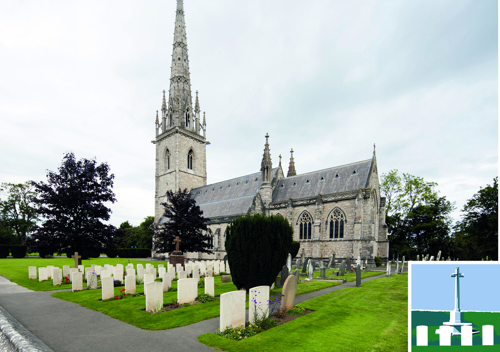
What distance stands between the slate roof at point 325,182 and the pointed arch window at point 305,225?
7.95 feet

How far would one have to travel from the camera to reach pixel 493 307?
251cm

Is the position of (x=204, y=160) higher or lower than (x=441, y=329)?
higher

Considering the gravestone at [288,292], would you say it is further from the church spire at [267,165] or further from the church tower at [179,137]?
the church tower at [179,137]

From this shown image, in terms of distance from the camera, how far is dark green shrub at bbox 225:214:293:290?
9602 millimetres

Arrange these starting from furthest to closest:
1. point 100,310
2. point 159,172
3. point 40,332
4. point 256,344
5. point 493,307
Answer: point 159,172 → point 100,310 → point 40,332 → point 256,344 → point 493,307

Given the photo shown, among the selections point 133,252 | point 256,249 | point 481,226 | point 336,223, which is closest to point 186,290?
point 256,249

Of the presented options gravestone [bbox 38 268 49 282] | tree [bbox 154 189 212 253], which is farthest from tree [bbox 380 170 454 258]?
gravestone [bbox 38 268 49 282]

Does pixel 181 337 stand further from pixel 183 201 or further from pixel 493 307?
pixel 183 201

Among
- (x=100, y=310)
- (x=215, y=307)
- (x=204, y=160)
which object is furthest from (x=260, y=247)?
(x=204, y=160)

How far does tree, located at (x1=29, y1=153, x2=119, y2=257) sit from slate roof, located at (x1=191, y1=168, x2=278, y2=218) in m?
16.4

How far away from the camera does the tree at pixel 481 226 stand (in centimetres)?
2825

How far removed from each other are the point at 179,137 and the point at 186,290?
121 ft

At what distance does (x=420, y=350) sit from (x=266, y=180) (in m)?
30.3

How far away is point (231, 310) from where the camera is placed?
20.6 ft
